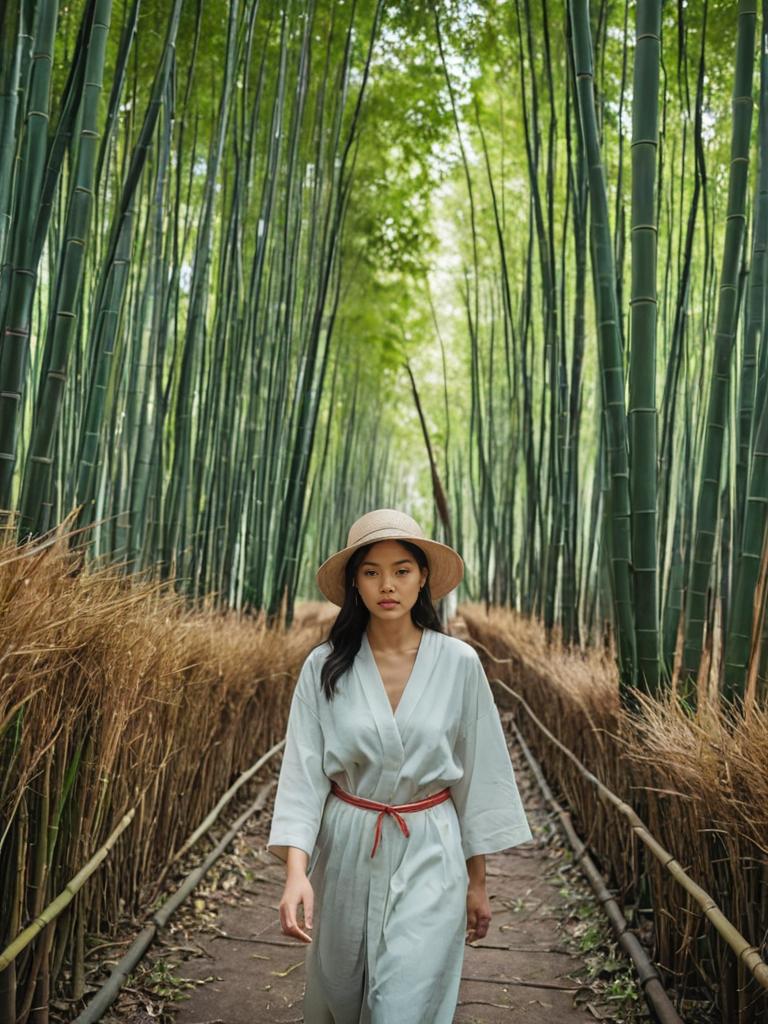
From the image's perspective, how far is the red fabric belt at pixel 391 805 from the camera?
137cm

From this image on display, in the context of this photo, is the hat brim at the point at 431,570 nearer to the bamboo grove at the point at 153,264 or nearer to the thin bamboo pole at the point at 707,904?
the bamboo grove at the point at 153,264

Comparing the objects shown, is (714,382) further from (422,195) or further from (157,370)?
(422,195)

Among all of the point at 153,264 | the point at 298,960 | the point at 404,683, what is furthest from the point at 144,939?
the point at 153,264

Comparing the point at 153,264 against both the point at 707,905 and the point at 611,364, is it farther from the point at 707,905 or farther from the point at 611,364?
the point at 707,905

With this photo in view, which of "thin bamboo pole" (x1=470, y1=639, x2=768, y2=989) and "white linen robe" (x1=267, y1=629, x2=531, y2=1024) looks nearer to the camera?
"white linen robe" (x1=267, y1=629, x2=531, y2=1024)

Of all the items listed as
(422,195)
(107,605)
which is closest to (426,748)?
(107,605)

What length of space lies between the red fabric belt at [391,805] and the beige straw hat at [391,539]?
0.31 meters

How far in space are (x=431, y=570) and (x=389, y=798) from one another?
1.26 feet

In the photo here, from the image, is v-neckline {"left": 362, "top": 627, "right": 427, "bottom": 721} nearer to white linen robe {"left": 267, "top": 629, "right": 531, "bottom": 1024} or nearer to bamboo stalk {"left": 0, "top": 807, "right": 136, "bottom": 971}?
white linen robe {"left": 267, "top": 629, "right": 531, "bottom": 1024}

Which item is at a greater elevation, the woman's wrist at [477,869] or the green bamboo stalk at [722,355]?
the green bamboo stalk at [722,355]

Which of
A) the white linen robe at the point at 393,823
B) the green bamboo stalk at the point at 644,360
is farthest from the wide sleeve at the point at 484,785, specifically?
the green bamboo stalk at the point at 644,360

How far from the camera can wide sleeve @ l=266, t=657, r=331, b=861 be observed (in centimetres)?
135

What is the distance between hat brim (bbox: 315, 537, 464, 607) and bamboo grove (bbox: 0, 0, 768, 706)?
85 cm

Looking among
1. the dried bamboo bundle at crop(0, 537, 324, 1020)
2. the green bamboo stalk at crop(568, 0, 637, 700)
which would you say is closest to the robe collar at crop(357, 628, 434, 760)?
the dried bamboo bundle at crop(0, 537, 324, 1020)
